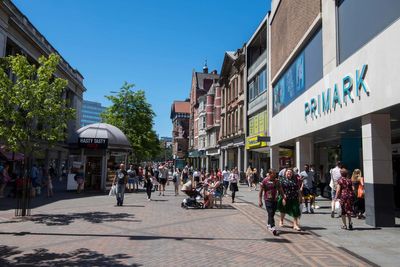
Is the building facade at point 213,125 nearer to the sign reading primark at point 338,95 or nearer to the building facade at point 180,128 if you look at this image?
the building facade at point 180,128

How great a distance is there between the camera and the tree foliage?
1227 centimetres

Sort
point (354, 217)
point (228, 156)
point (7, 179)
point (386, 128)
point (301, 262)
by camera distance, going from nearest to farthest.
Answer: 1. point (301, 262)
2. point (386, 128)
3. point (354, 217)
4. point (7, 179)
5. point (228, 156)

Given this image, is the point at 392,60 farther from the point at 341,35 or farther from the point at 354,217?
the point at 354,217

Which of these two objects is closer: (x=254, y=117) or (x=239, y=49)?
(x=254, y=117)

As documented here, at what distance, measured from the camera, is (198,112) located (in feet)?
230

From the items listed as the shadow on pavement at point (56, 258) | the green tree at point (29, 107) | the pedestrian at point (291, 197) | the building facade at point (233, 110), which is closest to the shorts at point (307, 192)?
the pedestrian at point (291, 197)

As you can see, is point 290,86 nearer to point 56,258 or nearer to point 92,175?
point 92,175

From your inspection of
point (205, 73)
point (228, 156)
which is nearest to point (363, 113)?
point (228, 156)

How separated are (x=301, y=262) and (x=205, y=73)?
244ft

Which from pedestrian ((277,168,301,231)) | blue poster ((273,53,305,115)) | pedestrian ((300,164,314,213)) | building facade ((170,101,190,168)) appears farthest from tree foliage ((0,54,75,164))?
building facade ((170,101,190,168))

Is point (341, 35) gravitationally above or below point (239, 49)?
below

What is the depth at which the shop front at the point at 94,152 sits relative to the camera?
922 inches

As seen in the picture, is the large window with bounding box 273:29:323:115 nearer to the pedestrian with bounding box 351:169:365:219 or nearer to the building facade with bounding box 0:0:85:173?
the pedestrian with bounding box 351:169:365:219

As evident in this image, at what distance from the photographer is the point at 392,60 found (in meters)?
9.80
